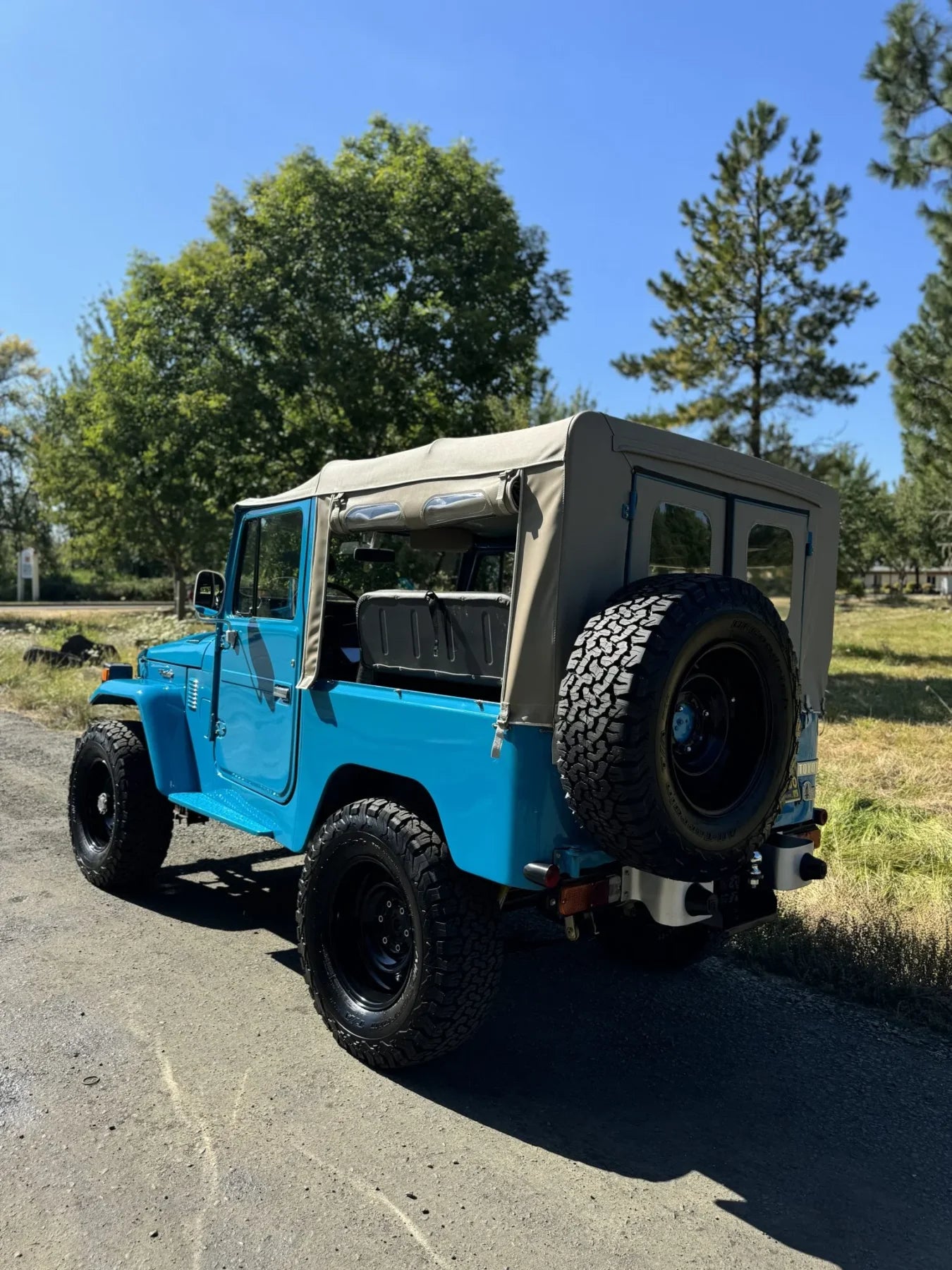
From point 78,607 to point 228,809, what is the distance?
1648 inches

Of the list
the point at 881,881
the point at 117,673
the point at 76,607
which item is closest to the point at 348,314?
the point at 117,673

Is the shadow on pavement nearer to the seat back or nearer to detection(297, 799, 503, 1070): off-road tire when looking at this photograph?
detection(297, 799, 503, 1070): off-road tire

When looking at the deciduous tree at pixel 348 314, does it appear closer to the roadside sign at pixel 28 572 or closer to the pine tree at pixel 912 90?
the pine tree at pixel 912 90

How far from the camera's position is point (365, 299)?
14.4 meters

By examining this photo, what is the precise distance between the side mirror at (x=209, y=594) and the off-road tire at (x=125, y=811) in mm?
882

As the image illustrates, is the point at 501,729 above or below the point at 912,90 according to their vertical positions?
below

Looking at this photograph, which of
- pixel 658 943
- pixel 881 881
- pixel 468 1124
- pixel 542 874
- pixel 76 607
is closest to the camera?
pixel 542 874

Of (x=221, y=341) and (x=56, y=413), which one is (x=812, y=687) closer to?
(x=221, y=341)

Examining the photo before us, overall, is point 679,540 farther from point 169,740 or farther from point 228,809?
point 169,740

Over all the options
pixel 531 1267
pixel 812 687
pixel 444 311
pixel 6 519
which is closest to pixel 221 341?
pixel 444 311

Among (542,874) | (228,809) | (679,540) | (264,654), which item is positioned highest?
(679,540)

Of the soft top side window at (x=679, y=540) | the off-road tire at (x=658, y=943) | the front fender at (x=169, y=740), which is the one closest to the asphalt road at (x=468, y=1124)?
the off-road tire at (x=658, y=943)

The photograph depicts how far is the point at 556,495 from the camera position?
3168 mm

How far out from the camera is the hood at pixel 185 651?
520 cm
